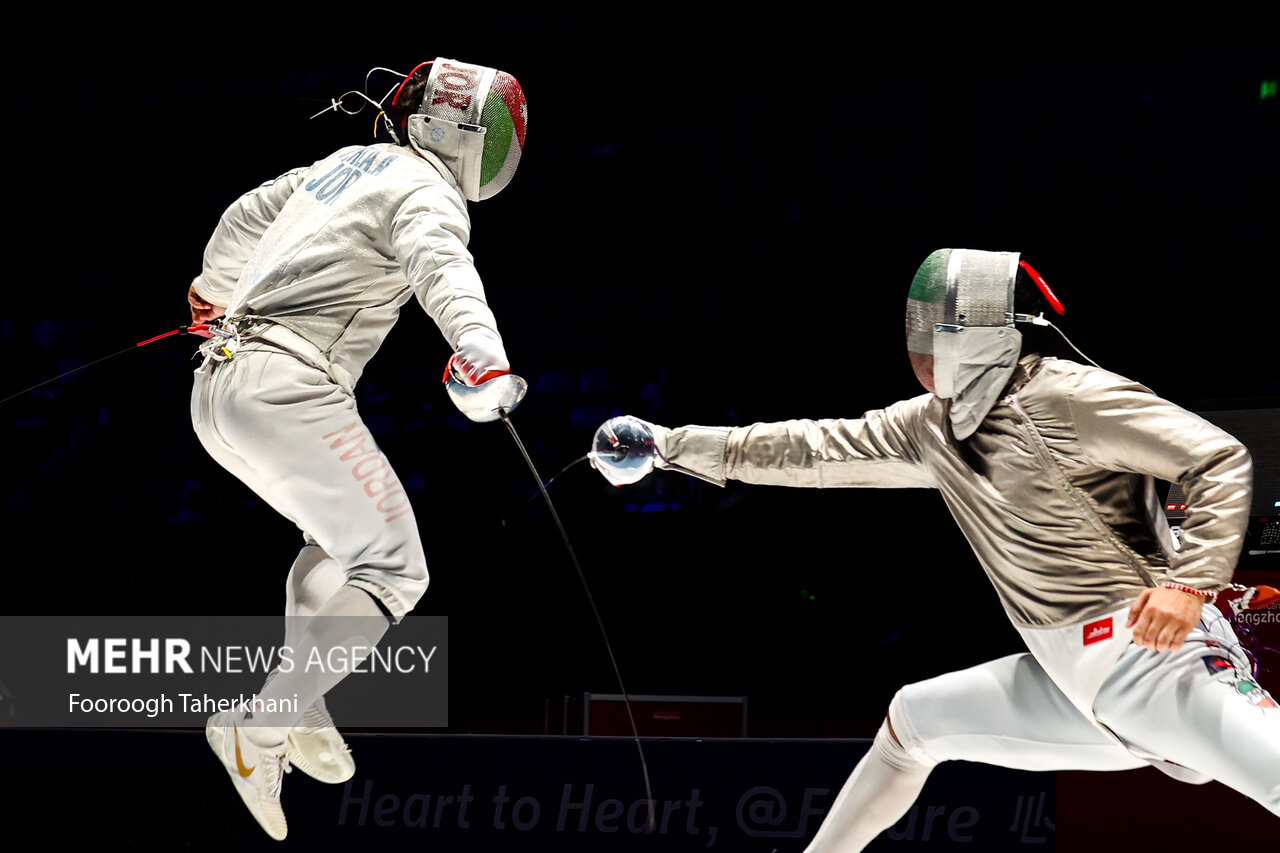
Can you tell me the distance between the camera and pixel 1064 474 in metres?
2.08

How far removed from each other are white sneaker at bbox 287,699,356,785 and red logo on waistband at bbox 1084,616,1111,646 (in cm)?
127

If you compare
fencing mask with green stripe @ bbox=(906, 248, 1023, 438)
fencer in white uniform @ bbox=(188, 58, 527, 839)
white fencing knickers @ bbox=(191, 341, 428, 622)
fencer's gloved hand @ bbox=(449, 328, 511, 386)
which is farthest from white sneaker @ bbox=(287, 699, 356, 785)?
fencing mask with green stripe @ bbox=(906, 248, 1023, 438)

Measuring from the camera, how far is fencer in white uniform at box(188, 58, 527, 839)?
2127 millimetres

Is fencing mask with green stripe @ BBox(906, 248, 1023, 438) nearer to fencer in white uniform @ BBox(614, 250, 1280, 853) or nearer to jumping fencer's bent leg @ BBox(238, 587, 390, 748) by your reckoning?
fencer in white uniform @ BBox(614, 250, 1280, 853)

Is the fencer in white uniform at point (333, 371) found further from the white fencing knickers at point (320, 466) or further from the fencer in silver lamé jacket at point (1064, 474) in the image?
Answer: the fencer in silver lamé jacket at point (1064, 474)

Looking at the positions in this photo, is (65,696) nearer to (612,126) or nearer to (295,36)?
(295,36)

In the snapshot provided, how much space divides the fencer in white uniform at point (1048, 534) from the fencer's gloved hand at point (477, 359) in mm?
459

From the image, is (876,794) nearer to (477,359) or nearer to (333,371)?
(477,359)

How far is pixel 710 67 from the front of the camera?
593cm

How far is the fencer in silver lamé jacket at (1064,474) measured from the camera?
6.28 feet

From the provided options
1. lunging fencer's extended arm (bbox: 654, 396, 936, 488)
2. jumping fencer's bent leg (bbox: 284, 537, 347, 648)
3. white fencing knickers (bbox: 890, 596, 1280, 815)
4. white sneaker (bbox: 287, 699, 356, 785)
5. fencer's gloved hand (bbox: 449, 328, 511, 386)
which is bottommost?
white sneaker (bbox: 287, 699, 356, 785)

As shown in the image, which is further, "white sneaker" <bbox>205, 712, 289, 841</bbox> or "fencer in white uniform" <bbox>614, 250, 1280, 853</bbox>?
"white sneaker" <bbox>205, 712, 289, 841</bbox>

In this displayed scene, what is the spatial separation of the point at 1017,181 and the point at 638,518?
3171 millimetres

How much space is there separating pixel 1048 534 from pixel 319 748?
129 cm
